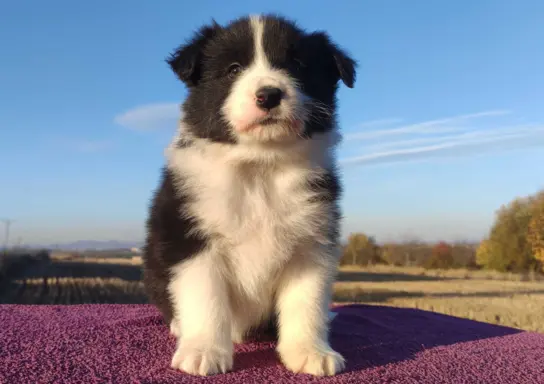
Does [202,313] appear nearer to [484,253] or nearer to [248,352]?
[248,352]

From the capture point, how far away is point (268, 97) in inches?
→ 84.4

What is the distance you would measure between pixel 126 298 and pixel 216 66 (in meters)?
9.73

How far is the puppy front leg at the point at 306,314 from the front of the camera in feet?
7.20

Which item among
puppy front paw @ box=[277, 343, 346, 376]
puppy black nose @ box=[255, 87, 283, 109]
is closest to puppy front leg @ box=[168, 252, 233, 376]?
puppy front paw @ box=[277, 343, 346, 376]

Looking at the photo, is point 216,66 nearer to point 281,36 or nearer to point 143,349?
point 281,36

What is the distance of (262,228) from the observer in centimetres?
227

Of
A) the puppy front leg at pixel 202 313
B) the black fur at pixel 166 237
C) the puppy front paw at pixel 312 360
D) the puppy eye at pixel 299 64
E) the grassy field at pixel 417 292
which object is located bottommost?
the grassy field at pixel 417 292

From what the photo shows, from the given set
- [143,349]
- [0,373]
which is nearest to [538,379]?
[143,349]

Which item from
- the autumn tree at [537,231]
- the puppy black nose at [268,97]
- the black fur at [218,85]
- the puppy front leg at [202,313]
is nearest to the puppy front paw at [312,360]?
the puppy front leg at [202,313]

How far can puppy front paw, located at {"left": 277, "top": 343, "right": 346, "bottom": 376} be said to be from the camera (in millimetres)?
2125

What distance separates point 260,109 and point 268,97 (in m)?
0.06

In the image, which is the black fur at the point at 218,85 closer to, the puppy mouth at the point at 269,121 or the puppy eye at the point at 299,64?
the puppy eye at the point at 299,64

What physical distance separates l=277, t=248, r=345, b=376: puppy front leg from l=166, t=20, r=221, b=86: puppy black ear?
1130 mm

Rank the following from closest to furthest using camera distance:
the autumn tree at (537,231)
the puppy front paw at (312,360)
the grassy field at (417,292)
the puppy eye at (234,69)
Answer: the puppy front paw at (312,360), the puppy eye at (234,69), the grassy field at (417,292), the autumn tree at (537,231)
